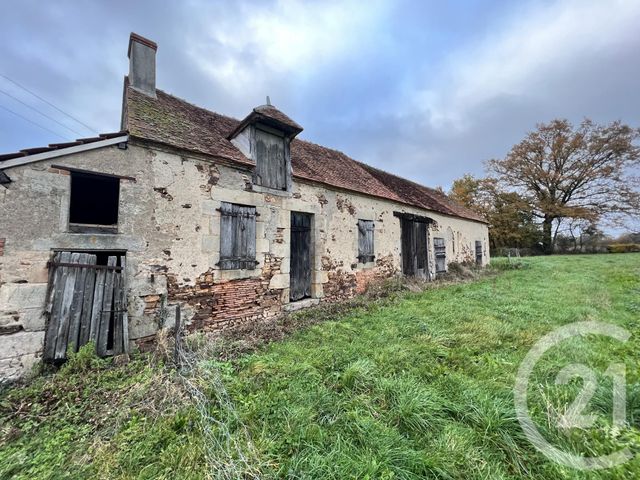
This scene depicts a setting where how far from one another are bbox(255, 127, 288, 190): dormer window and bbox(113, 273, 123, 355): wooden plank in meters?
3.51

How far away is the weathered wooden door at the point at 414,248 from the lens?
1115 centimetres

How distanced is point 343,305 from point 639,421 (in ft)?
18.0

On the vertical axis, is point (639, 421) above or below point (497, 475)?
above

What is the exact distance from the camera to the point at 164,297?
5.24 meters

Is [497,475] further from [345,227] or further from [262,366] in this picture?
[345,227]

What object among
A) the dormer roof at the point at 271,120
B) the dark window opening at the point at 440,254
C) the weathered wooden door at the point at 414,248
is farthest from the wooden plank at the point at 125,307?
the dark window opening at the point at 440,254

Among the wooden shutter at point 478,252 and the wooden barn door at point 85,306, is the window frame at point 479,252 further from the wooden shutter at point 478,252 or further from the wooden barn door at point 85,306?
the wooden barn door at point 85,306

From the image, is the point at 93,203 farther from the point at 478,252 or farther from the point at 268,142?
the point at 478,252

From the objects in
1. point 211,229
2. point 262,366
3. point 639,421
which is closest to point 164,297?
point 211,229

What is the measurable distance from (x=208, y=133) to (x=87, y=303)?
4485mm

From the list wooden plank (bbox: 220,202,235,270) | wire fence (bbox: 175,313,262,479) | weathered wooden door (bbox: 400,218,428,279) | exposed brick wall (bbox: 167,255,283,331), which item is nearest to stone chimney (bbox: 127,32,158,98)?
wooden plank (bbox: 220,202,235,270)

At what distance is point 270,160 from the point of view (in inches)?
279

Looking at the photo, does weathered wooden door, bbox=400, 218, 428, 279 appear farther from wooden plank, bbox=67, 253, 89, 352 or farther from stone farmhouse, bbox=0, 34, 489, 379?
wooden plank, bbox=67, 253, 89, 352

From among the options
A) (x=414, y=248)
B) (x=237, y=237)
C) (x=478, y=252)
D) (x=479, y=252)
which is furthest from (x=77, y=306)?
(x=479, y=252)
